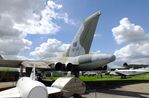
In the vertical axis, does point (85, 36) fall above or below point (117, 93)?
above

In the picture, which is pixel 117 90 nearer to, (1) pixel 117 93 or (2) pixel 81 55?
(1) pixel 117 93

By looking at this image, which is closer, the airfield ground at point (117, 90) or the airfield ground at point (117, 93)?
the airfield ground at point (117, 93)

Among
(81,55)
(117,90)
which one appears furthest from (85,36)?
(117,90)

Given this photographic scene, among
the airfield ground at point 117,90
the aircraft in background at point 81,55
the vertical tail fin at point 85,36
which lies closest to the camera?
the airfield ground at point 117,90

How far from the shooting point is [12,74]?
4675 centimetres

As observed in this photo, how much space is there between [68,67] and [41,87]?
50.3 feet

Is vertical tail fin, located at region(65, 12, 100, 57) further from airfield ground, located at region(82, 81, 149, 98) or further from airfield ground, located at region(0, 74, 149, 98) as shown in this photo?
airfield ground, located at region(82, 81, 149, 98)

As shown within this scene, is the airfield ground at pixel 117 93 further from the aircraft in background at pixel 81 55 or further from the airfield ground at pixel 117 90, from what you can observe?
the aircraft in background at pixel 81 55

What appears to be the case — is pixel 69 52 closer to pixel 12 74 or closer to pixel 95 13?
pixel 95 13

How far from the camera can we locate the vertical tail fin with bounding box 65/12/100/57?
21531mm

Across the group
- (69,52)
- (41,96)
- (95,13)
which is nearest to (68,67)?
(69,52)

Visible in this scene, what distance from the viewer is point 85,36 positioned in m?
22.4

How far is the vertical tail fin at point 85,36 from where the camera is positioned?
21.5 m

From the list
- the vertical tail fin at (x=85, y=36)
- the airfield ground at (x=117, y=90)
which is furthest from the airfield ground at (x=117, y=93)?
the vertical tail fin at (x=85, y=36)
